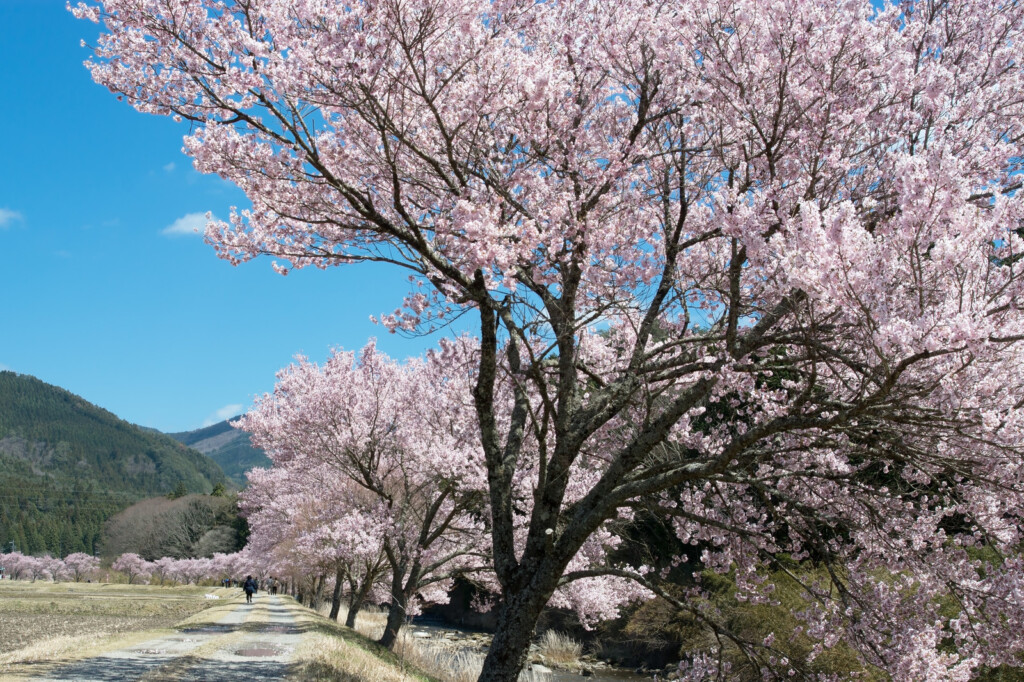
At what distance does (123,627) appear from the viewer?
20484 millimetres

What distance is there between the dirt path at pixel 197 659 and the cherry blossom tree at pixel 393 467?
247 cm

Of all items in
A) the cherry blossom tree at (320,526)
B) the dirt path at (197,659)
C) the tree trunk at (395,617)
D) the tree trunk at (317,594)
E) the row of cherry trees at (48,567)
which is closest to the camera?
the dirt path at (197,659)

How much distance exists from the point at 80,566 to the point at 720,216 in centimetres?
9623

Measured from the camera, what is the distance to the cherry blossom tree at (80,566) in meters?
80.4

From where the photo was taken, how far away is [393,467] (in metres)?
17.1

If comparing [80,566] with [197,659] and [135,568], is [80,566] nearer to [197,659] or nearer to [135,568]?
[135,568]

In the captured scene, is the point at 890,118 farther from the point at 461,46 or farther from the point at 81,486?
the point at 81,486

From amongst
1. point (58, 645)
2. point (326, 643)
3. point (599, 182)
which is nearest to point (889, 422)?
point (599, 182)

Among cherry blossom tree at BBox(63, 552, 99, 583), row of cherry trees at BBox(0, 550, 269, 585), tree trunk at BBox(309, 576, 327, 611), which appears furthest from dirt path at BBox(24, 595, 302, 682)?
cherry blossom tree at BBox(63, 552, 99, 583)

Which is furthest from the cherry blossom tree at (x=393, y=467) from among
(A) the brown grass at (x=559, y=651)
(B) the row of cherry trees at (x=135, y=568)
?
(B) the row of cherry trees at (x=135, y=568)

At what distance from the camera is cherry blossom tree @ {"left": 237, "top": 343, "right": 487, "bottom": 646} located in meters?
15.2

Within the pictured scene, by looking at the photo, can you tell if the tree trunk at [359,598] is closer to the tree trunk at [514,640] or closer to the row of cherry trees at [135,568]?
the tree trunk at [514,640]

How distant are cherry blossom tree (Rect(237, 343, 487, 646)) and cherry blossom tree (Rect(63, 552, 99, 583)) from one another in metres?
76.5

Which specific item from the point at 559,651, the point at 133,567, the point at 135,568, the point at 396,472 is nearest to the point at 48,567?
the point at 133,567
